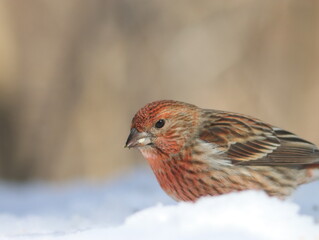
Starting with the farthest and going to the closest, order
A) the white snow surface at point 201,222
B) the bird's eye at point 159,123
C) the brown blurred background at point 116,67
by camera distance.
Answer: the brown blurred background at point 116,67 → the bird's eye at point 159,123 → the white snow surface at point 201,222

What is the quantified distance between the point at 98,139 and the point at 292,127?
3179mm

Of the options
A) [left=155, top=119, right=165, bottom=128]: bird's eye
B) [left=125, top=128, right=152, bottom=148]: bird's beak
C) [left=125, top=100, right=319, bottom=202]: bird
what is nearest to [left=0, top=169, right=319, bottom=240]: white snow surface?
[left=125, top=100, right=319, bottom=202]: bird

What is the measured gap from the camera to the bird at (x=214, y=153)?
214 inches

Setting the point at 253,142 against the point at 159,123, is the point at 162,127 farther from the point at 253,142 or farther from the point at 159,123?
the point at 253,142

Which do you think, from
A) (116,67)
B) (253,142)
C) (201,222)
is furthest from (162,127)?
(116,67)

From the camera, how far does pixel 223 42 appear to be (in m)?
11.7

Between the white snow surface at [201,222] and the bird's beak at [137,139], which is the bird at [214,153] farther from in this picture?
the white snow surface at [201,222]

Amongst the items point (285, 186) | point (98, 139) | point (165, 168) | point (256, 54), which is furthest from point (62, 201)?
point (256, 54)

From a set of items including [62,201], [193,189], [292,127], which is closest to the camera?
[193,189]

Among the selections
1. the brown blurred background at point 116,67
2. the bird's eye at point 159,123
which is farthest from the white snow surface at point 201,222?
the brown blurred background at point 116,67

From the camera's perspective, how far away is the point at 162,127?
19.0ft

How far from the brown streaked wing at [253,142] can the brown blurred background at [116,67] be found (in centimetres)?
514

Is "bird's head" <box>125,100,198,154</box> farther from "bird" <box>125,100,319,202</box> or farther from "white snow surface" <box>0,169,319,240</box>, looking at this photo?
"white snow surface" <box>0,169,319,240</box>

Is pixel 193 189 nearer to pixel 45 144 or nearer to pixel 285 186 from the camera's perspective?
pixel 285 186
